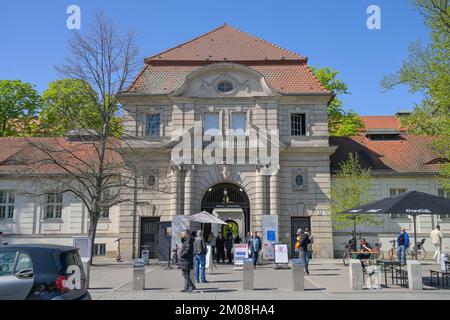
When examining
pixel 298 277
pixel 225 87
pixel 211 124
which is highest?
pixel 225 87

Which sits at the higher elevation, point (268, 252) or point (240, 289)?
point (268, 252)

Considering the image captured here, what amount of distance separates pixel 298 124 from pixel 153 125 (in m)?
10.3

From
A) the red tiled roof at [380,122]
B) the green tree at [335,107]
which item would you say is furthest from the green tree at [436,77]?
the red tiled roof at [380,122]

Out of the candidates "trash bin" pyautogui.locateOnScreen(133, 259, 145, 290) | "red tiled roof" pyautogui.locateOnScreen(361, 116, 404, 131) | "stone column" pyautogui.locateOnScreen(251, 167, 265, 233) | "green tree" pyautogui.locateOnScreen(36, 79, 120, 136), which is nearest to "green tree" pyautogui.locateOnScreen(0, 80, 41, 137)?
"green tree" pyautogui.locateOnScreen(36, 79, 120, 136)

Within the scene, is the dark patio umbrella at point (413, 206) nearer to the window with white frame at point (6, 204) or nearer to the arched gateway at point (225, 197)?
the arched gateway at point (225, 197)

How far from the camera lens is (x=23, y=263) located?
312 inches

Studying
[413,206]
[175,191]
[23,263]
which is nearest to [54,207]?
[175,191]

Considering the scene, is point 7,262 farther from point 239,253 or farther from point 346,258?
point 346,258

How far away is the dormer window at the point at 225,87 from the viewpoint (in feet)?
98.6

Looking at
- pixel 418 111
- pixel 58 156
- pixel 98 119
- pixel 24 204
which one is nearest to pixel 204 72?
pixel 98 119

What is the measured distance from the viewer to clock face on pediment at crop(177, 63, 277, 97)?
29.8 m

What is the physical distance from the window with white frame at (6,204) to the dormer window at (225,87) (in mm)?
16976

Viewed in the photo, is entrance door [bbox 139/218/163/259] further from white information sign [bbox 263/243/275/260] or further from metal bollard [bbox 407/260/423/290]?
metal bollard [bbox 407/260/423/290]
